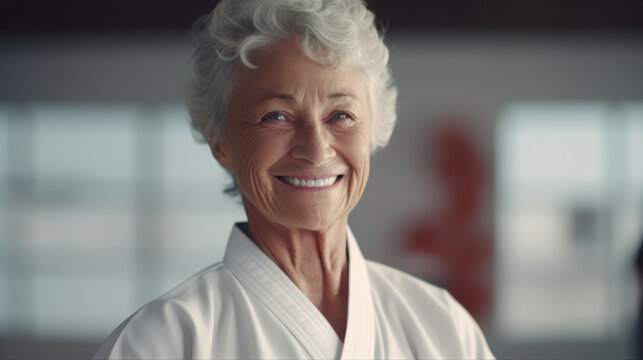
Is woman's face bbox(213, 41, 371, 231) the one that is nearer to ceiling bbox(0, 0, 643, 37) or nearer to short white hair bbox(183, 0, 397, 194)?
short white hair bbox(183, 0, 397, 194)

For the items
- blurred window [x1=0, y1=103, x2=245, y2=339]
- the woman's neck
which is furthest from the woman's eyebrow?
blurred window [x1=0, y1=103, x2=245, y2=339]

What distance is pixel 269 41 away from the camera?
3.12 ft

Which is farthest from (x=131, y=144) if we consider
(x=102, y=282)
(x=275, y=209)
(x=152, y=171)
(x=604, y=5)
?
(x=275, y=209)

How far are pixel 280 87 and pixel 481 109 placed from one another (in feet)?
14.8

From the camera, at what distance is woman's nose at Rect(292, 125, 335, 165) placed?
0.94m

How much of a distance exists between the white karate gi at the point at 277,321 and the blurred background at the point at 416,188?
12.7 ft

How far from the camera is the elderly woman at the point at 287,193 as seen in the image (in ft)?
3.09

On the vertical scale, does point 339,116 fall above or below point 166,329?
above

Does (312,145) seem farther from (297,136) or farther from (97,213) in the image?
(97,213)

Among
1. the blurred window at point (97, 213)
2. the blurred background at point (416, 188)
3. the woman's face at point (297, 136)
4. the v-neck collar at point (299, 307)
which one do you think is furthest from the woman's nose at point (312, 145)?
the blurred window at point (97, 213)

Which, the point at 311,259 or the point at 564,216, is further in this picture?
the point at 564,216

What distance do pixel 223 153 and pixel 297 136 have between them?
20 cm

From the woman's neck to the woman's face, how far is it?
51mm

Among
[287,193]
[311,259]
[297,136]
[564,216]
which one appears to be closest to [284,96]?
[297,136]
